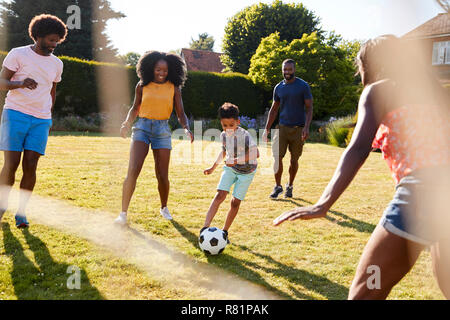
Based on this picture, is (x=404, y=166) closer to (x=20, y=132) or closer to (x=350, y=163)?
(x=350, y=163)

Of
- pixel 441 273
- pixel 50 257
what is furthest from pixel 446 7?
pixel 50 257

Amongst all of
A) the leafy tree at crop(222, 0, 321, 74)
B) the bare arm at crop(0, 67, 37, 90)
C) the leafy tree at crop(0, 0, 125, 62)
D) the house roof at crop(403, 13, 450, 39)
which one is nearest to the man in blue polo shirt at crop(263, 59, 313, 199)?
the bare arm at crop(0, 67, 37, 90)

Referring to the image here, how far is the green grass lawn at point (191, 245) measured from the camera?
3346mm

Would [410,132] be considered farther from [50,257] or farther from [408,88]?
[50,257]

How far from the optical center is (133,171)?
5082 millimetres

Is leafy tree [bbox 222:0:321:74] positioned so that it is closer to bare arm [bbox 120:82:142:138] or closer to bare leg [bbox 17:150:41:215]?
bare arm [bbox 120:82:142:138]

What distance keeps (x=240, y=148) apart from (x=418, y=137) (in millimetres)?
2747

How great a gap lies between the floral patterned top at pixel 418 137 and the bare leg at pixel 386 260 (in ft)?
1.12

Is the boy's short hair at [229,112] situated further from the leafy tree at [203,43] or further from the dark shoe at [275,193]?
the leafy tree at [203,43]

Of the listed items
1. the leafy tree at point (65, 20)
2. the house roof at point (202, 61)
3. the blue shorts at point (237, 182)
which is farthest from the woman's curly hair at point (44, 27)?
the house roof at point (202, 61)

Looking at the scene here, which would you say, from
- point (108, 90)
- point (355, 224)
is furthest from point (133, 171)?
point (108, 90)

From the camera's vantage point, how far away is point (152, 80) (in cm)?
526

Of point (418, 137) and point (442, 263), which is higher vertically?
point (418, 137)
